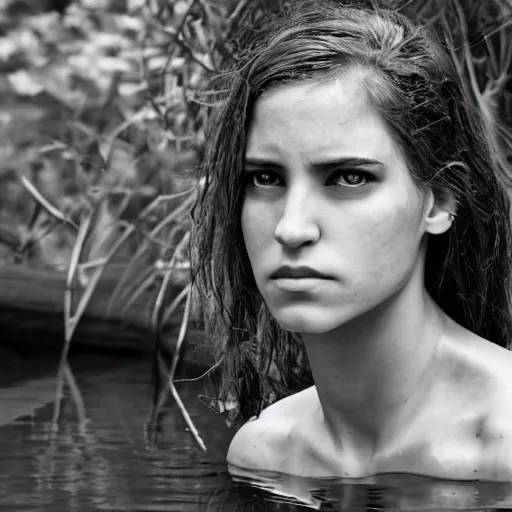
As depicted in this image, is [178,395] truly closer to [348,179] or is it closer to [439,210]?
[439,210]

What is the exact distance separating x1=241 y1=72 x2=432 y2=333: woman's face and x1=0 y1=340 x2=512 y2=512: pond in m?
0.37

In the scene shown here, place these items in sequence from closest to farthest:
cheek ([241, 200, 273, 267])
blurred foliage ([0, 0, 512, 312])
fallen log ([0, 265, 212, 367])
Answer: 1. cheek ([241, 200, 273, 267])
2. blurred foliage ([0, 0, 512, 312])
3. fallen log ([0, 265, 212, 367])

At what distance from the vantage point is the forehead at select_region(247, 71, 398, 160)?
2.36 metres

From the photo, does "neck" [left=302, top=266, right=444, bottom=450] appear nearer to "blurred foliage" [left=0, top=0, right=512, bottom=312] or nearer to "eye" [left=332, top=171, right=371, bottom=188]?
"eye" [left=332, top=171, right=371, bottom=188]

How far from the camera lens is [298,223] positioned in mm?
2322

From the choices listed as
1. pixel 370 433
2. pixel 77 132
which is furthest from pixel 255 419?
pixel 77 132

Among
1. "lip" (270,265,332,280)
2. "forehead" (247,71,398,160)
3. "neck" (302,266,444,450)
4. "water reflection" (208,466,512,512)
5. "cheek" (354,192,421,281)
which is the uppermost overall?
"forehead" (247,71,398,160)

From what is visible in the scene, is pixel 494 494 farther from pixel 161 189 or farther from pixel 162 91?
pixel 161 189

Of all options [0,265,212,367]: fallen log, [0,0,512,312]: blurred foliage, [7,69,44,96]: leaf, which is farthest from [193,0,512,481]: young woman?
[7,69,44,96]: leaf

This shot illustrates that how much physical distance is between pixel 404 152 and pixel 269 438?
28.9 inches

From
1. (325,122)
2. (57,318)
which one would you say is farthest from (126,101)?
(325,122)

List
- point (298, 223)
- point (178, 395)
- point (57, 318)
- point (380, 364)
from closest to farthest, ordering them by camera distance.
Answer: point (298, 223) < point (380, 364) < point (178, 395) < point (57, 318)

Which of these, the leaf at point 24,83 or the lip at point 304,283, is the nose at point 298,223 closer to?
the lip at point 304,283

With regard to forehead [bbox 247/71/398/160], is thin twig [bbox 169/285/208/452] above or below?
below
